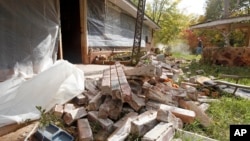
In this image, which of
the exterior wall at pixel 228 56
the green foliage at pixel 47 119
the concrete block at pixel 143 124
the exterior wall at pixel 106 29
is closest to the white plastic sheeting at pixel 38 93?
the green foliage at pixel 47 119

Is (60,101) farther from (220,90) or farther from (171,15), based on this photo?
(171,15)

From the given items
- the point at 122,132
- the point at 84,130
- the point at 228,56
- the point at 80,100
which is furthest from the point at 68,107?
the point at 228,56

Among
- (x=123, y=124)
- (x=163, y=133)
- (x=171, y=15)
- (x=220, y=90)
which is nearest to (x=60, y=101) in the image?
(x=123, y=124)

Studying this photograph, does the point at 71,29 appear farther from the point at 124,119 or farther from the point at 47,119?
the point at 124,119

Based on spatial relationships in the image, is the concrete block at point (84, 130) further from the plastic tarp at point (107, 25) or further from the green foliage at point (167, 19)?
the green foliage at point (167, 19)

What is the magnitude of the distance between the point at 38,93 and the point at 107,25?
22.6 ft

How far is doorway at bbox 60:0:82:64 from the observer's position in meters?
8.62

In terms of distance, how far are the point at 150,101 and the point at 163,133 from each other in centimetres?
98

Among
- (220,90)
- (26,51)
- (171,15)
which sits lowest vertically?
(220,90)

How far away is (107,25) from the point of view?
390 inches

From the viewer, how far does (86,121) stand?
2.95m

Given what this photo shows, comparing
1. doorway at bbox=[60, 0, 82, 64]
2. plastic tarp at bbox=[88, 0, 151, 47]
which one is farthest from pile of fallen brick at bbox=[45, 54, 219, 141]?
doorway at bbox=[60, 0, 82, 64]

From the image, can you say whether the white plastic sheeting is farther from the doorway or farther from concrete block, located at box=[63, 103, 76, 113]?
the doorway

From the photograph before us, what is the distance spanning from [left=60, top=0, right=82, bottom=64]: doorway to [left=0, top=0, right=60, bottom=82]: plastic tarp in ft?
8.42
